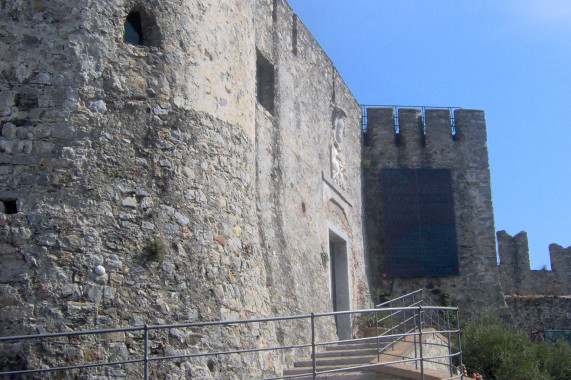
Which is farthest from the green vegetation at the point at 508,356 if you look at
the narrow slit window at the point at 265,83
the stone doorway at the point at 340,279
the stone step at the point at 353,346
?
the narrow slit window at the point at 265,83

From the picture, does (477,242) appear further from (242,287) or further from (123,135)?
(123,135)

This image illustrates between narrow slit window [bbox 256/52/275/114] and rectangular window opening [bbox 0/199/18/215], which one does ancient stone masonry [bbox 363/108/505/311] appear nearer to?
→ narrow slit window [bbox 256/52/275/114]

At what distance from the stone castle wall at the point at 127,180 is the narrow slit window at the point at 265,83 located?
247 centimetres

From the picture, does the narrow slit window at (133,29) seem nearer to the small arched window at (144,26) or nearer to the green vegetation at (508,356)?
the small arched window at (144,26)

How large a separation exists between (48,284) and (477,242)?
1326 centimetres

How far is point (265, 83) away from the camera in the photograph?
38.4 ft

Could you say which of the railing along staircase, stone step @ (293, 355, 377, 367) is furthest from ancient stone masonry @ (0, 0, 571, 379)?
the railing along staircase

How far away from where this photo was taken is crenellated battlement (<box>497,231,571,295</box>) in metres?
19.5

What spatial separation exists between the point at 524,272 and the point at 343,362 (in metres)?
11.6

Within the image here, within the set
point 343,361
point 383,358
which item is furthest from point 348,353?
point 383,358

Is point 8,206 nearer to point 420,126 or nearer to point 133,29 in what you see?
point 133,29

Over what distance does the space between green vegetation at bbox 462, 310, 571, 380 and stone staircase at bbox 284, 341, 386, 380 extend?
11.8 feet

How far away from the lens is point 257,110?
10758 millimetres

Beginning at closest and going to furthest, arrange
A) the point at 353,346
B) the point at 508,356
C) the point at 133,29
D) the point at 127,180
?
the point at 127,180
the point at 133,29
the point at 353,346
the point at 508,356
